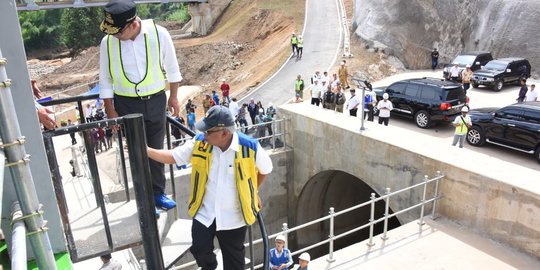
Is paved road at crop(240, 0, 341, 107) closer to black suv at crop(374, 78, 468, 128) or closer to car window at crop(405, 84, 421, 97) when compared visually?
black suv at crop(374, 78, 468, 128)

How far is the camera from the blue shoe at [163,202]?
157 inches

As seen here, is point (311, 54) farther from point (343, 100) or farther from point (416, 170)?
point (416, 170)

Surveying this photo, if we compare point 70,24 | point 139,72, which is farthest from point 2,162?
point 70,24

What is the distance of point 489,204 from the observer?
7609mm

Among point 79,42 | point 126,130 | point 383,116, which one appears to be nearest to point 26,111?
point 126,130

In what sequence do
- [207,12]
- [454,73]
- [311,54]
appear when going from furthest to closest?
[207,12]
[311,54]
[454,73]

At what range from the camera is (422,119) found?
16.0m

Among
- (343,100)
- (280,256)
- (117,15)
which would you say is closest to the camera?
(117,15)

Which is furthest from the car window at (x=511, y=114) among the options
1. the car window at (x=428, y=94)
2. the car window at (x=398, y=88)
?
the car window at (x=398, y=88)

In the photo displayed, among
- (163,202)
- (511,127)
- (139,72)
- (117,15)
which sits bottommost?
(511,127)

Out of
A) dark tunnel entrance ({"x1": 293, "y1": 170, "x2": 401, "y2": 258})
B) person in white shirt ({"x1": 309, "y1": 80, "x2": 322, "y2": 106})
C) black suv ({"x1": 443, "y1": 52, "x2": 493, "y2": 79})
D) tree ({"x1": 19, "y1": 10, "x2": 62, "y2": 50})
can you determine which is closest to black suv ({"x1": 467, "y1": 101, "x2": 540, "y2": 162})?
dark tunnel entrance ({"x1": 293, "y1": 170, "x2": 401, "y2": 258})

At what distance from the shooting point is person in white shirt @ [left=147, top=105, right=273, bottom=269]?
354cm

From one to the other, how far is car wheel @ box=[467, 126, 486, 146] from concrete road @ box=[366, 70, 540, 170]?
0.55ft

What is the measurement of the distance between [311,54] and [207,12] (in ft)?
69.3
